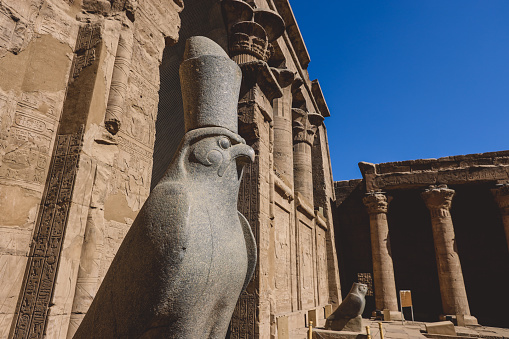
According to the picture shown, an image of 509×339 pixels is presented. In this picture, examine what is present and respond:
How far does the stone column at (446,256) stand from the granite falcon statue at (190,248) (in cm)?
1240

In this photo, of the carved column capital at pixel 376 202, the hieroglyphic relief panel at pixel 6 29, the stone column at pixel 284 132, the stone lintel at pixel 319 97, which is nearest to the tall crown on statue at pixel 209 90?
the hieroglyphic relief panel at pixel 6 29

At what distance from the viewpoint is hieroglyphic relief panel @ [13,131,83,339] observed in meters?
2.22

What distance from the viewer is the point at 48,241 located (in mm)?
Result: 2393

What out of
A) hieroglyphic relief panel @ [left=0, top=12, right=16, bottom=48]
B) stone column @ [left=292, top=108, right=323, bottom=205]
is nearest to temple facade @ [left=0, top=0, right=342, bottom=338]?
hieroglyphic relief panel @ [left=0, top=12, right=16, bottom=48]

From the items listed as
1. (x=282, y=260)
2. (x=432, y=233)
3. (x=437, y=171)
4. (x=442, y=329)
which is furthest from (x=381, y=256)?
(x=282, y=260)

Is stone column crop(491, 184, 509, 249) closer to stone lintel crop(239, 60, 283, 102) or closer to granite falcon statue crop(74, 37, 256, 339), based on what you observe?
stone lintel crop(239, 60, 283, 102)

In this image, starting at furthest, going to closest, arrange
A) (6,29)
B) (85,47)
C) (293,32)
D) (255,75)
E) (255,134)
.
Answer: (293,32) → (255,75) → (255,134) → (85,47) → (6,29)

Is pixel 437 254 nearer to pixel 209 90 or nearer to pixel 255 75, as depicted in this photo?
pixel 255 75

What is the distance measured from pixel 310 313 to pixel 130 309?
8459 mm

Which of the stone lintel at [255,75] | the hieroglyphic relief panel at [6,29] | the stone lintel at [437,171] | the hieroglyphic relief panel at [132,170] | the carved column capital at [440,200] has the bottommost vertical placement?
the hieroglyphic relief panel at [132,170]

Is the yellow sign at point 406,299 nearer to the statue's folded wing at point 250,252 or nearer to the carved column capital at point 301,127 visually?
the carved column capital at point 301,127

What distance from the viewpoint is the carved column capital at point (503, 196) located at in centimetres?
1220

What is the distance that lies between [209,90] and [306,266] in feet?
29.8

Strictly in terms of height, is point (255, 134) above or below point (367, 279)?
above
